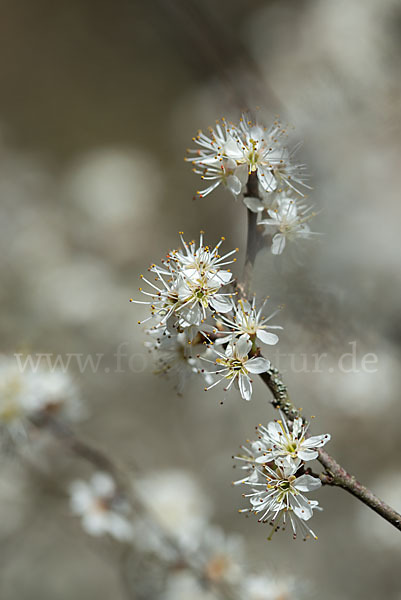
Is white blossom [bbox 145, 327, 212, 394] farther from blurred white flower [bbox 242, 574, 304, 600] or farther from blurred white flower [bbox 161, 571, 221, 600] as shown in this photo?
blurred white flower [bbox 161, 571, 221, 600]

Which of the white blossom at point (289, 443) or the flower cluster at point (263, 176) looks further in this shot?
the flower cluster at point (263, 176)

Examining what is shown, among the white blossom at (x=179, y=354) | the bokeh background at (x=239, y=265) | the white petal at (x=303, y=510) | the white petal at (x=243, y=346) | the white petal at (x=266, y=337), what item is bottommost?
the white petal at (x=303, y=510)

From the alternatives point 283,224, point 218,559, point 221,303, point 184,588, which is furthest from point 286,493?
point 184,588

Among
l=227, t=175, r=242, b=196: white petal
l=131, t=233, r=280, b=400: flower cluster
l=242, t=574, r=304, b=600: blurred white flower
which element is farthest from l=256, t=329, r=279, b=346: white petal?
l=242, t=574, r=304, b=600: blurred white flower

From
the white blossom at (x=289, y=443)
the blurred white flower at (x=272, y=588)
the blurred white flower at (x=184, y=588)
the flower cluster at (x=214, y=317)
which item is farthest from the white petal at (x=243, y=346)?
the blurred white flower at (x=184, y=588)

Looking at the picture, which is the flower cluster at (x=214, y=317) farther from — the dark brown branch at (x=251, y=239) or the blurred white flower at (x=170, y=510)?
the blurred white flower at (x=170, y=510)

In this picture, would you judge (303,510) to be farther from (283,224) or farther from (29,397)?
(29,397)

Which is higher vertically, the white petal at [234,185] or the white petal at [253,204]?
the white petal at [234,185]
